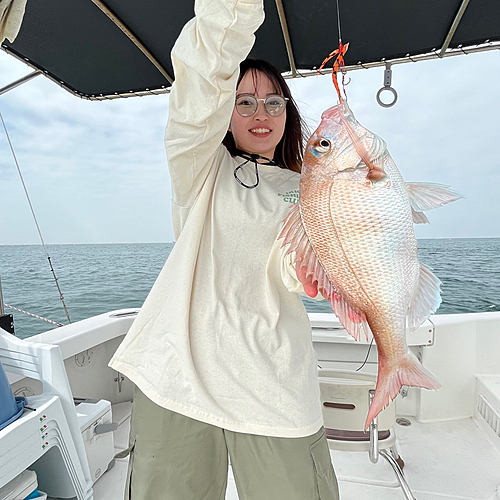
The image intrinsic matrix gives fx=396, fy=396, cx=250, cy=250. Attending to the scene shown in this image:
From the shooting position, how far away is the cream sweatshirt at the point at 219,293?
0.98m

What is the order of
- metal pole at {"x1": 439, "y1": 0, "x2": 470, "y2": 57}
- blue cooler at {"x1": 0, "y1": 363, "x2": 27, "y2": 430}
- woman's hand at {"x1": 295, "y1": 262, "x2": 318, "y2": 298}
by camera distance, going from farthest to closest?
metal pole at {"x1": 439, "y1": 0, "x2": 470, "y2": 57} < blue cooler at {"x1": 0, "y1": 363, "x2": 27, "y2": 430} < woman's hand at {"x1": 295, "y1": 262, "x2": 318, "y2": 298}

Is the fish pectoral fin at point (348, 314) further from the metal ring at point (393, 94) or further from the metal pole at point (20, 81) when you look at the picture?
the metal pole at point (20, 81)

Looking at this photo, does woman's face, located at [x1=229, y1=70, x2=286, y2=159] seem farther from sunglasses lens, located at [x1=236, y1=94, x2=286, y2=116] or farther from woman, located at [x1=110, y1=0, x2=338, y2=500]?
woman, located at [x1=110, y1=0, x2=338, y2=500]

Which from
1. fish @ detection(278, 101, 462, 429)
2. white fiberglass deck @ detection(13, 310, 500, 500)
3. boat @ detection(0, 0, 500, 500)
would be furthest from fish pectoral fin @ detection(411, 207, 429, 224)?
white fiberglass deck @ detection(13, 310, 500, 500)

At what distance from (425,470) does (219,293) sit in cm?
209

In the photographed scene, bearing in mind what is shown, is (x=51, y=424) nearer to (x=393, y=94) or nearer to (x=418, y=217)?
(x=418, y=217)

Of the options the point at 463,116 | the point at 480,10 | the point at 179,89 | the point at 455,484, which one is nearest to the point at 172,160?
the point at 179,89

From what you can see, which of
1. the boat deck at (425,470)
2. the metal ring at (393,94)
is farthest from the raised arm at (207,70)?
the boat deck at (425,470)

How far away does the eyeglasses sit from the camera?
1.25m

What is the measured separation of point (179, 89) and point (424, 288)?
75 centimetres

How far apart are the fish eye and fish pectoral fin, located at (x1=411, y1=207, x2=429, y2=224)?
0.21 m

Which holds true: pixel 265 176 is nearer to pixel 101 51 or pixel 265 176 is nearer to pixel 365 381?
pixel 365 381

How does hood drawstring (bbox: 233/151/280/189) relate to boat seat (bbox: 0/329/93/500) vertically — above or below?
above

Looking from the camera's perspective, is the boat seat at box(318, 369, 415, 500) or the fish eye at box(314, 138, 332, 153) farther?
the boat seat at box(318, 369, 415, 500)
